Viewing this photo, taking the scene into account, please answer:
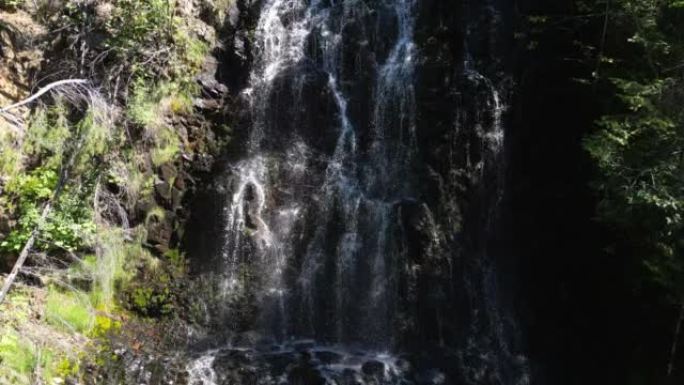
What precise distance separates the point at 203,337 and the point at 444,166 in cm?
584

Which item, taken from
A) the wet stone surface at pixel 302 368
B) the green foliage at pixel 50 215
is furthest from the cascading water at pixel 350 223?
the green foliage at pixel 50 215

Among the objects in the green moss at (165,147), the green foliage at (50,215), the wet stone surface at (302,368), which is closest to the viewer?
the green foliage at (50,215)

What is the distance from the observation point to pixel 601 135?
9648 mm

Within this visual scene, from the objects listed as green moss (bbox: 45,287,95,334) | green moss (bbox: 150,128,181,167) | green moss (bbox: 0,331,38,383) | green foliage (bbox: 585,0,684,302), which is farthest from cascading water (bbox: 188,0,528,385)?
green foliage (bbox: 585,0,684,302)

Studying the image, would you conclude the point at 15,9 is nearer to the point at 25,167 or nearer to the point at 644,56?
the point at 25,167

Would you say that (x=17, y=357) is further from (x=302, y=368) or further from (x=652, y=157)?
(x=652, y=157)

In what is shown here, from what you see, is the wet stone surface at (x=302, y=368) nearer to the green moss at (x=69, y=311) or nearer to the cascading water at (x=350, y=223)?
the cascading water at (x=350, y=223)

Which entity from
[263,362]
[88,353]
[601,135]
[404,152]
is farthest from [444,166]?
[88,353]

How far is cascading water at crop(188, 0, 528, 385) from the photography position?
11.3m

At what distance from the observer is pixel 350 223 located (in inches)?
481

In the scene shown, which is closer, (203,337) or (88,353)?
(88,353)

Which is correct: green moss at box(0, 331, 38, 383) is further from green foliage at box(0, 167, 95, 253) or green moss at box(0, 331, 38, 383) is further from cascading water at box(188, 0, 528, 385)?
cascading water at box(188, 0, 528, 385)

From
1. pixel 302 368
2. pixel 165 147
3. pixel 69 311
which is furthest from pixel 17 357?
pixel 165 147

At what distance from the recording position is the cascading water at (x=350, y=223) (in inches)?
443
